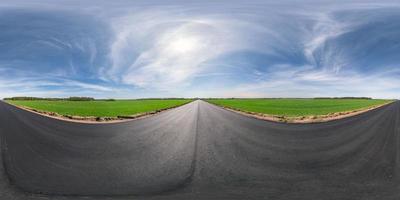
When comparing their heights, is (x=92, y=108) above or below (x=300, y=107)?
below

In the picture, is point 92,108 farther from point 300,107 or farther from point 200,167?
point 200,167

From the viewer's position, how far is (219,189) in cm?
661

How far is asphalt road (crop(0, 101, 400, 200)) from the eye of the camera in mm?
6379

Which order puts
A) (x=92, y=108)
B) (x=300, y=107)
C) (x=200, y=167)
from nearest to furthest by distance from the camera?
1. (x=200, y=167)
2. (x=92, y=108)
3. (x=300, y=107)

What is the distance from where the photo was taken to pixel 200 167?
8344 millimetres

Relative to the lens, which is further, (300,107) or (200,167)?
(300,107)

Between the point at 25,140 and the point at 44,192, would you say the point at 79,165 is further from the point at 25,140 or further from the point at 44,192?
the point at 25,140

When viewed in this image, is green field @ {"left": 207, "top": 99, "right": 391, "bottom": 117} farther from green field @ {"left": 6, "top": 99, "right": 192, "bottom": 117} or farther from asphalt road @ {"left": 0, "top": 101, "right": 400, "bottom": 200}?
asphalt road @ {"left": 0, "top": 101, "right": 400, "bottom": 200}

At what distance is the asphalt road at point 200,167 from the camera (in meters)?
6.38

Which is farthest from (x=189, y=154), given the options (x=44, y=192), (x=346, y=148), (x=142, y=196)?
(x=346, y=148)

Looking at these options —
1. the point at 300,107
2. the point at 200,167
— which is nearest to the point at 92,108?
the point at 300,107

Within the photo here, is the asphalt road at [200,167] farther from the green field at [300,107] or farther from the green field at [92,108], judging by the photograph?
the green field at [300,107]

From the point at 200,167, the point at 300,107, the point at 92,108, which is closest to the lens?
the point at 200,167

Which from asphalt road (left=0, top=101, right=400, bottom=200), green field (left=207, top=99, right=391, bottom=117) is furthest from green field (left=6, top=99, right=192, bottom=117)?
asphalt road (left=0, top=101, right=400, bottom=200)
